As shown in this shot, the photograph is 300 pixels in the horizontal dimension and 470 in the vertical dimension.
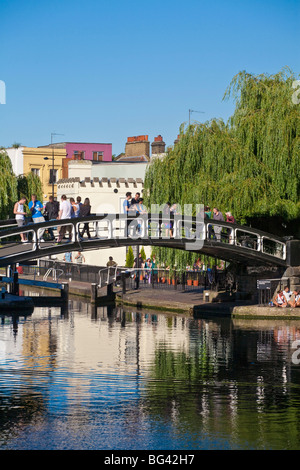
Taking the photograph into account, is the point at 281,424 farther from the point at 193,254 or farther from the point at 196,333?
the point at 193,254

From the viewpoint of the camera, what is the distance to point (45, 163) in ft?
232

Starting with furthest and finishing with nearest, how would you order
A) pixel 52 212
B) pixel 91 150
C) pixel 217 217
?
1. pixel 91 150
2. pixel 217 217
3. pixel 52 212

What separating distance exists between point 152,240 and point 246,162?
737 centimetres

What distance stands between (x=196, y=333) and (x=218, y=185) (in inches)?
314

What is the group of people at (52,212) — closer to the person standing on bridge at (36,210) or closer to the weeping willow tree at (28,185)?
the person standing on bridge at (36,210)

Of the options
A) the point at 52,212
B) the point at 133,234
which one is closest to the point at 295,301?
the point at 133,234

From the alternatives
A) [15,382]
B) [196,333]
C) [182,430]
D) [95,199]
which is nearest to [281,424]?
Answer: [182,430]

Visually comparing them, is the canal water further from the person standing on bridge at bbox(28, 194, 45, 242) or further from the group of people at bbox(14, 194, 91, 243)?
the person standing on bridge at bbox(28, 194, 45, 242)

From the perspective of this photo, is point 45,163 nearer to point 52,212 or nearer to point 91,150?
point 91,150

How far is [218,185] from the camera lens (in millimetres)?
37344

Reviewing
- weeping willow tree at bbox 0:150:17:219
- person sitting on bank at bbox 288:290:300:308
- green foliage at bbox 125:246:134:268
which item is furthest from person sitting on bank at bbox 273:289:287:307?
green foliage at bbox 125:246:134:268

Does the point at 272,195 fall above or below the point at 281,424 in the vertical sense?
above

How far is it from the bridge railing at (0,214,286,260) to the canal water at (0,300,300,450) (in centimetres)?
300
